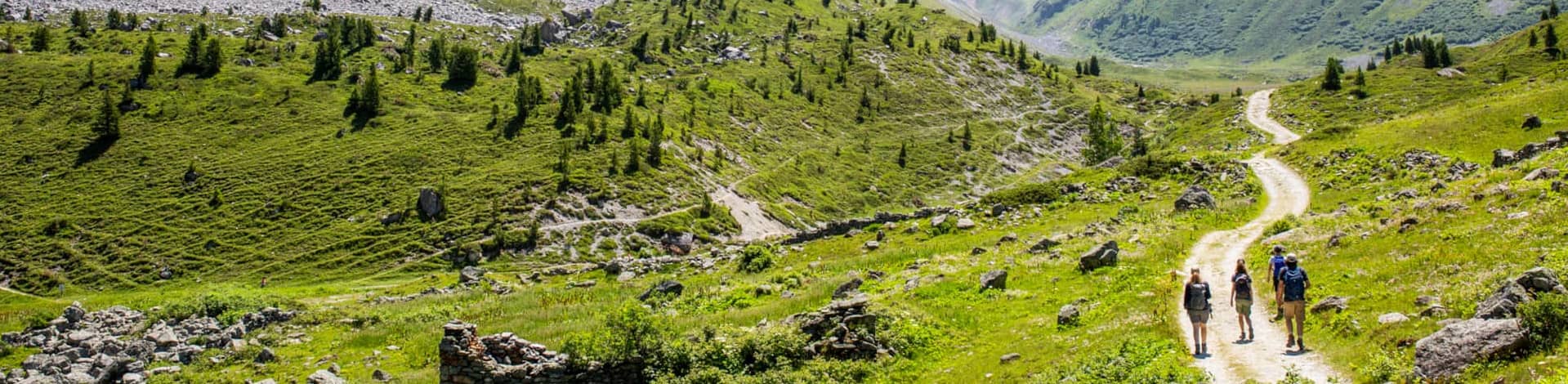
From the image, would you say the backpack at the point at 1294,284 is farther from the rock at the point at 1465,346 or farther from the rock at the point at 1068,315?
the rock at the point at 1068,315

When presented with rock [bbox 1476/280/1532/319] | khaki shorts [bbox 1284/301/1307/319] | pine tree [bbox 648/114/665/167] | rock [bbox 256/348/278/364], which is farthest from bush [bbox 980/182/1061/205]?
rock [bbox 256/348/278/364]

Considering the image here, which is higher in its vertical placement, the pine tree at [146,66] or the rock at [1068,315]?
the rock at [1068,315]

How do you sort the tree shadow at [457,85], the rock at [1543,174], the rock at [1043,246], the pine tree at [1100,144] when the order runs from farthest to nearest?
the pine tree at [1100,144] < the tree shadow at [457,85] < the rock at [1043,246] < the rock at [1543,174]

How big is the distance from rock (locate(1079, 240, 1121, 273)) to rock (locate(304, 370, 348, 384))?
28.6 m

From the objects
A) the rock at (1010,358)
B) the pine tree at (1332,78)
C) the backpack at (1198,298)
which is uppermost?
the backpack at (1198,298)

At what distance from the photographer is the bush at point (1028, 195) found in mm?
64688

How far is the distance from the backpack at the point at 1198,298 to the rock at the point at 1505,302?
17.7 feet

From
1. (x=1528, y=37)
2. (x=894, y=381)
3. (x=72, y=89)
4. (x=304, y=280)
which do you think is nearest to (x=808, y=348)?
(x=894, y=381)

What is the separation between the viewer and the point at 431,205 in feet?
273

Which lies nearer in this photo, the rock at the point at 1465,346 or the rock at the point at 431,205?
the rock at the point at 1465,346

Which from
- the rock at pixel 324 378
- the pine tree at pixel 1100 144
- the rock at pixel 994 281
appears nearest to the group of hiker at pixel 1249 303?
the rock at pixel 994 281

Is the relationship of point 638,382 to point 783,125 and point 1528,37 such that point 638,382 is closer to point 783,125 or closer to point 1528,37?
point 783,125

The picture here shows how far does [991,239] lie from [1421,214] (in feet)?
73.0

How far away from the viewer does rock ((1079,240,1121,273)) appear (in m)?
33.7
